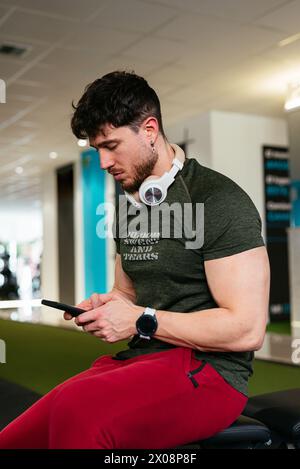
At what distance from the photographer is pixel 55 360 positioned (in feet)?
15.9

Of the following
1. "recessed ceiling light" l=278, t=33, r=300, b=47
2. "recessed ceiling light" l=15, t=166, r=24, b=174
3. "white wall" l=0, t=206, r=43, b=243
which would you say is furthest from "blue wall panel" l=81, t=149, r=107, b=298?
"white wall" l=0, t=206, r=43, b=243

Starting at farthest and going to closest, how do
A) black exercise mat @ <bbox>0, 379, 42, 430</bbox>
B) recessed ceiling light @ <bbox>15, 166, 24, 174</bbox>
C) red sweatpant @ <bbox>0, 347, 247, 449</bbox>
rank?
recessed ceiling light @ <bbox>15, 166, 24, 174</bbox> < black exercise mat @ <bbox>0, 379, 42, 430</bbox> < red sweatpant @ <bbox>0, 347, 247, 449</bbox>

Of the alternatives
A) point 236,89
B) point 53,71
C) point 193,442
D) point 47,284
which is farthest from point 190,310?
point 47,284

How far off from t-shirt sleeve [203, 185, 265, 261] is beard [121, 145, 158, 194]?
0.18 meters

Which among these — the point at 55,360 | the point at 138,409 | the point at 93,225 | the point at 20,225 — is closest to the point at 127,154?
the point at 138,409

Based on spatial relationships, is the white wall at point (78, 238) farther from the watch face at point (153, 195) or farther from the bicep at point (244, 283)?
the bicep at point (244, 283)

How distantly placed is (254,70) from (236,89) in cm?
65

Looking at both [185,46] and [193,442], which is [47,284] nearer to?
[185,46]

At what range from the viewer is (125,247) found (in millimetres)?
1420

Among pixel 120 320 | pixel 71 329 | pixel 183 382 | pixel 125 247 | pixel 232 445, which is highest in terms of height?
pixel 125 247

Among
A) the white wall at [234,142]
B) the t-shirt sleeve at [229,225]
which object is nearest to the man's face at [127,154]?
the t-shirt sleeve at [229,225]

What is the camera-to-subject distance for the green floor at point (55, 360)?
12.6ft

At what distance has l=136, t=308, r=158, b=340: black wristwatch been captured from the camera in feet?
3.96

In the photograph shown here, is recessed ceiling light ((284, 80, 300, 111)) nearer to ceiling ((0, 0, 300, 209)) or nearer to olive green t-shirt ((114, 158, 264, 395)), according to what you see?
ceiling ((0, 0, 300, 209))
